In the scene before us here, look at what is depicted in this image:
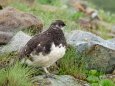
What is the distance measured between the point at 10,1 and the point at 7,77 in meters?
6.95

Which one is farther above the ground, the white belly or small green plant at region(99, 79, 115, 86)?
the white belly

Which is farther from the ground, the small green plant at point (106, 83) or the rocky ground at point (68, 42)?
the rocky ground at point (68, 42)

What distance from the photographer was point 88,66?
28.5 feet

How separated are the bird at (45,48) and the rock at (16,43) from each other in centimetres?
86

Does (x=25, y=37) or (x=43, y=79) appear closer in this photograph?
(x=43, y=79)

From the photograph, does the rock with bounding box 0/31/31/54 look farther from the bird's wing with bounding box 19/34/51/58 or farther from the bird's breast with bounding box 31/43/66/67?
the bird's breast with bounding box 31/43/66/67

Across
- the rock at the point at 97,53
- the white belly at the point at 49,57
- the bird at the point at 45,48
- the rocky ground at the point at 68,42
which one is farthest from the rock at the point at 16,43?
the white belly at the point at 49,57

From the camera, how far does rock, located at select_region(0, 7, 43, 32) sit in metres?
9.35

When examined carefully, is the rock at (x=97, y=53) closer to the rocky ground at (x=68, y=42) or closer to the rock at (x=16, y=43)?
the rocky ground at (x=68, y=42)

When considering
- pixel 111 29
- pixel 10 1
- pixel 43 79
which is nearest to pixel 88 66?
pixel 43 79

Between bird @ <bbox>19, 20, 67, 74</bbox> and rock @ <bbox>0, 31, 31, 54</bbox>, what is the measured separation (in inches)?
34.0

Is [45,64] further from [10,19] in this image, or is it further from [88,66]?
[10,19]

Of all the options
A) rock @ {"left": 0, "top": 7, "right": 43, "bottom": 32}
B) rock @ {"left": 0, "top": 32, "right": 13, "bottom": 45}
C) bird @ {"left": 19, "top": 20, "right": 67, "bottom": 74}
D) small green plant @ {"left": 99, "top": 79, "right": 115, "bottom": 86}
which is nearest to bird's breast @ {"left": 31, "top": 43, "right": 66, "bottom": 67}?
bird @ {"left": 19, "top": 20, "right": 67, "bottom": 74}

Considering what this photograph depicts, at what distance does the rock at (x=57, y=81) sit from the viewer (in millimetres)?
7242
